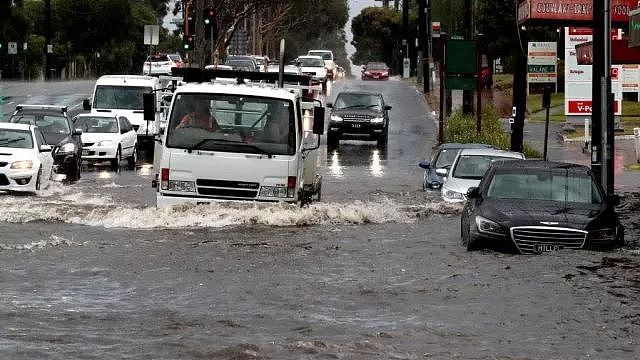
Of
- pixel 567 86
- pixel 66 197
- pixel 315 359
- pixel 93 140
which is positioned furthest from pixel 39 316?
pixel 567 86

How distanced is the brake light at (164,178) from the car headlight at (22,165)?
714 cm

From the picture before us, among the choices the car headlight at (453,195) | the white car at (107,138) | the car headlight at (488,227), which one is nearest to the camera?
the car headlight at (488,227)

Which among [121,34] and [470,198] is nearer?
[470,198]

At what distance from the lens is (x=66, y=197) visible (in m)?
27.2

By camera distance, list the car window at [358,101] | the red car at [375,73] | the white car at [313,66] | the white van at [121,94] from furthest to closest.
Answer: the red car at [375,73] → the white car at [313,66] → the car window at [358,101] → the white van at [121,94]

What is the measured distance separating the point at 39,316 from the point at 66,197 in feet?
46.5

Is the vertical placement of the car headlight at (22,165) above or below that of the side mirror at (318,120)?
below

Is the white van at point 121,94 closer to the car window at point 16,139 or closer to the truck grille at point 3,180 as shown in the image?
the car window at point 16,139

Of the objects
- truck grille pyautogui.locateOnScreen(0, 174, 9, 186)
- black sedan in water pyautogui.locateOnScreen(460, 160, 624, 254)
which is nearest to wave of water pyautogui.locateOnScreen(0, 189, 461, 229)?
truck grille pyautogui.locateOnScreen(0, 174, 9, 186)

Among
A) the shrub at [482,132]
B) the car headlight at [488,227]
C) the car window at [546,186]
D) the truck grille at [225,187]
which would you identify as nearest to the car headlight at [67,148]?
the shrub at [482,132]

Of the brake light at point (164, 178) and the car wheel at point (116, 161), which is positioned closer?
the brake light at point (164, 178)

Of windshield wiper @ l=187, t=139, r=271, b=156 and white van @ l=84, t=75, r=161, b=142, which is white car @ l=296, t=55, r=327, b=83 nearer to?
white van @ l=84, t=75, r=161, b=142

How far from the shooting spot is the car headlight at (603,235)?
17.2 m

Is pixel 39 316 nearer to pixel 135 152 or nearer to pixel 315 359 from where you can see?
pixel 315 359
